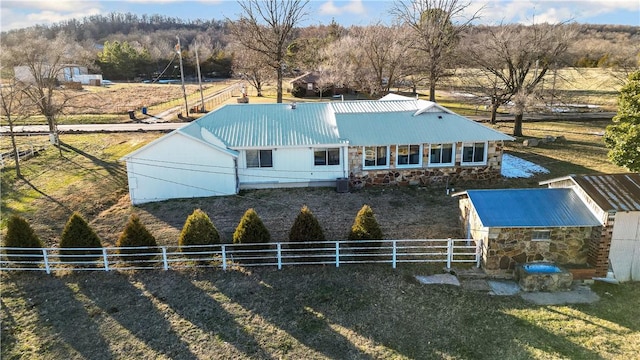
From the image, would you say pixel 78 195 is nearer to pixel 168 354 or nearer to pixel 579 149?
pixel 168 354

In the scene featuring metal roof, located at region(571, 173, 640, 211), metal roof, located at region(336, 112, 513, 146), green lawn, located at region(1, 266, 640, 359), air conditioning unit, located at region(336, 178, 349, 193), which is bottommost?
green lawn, located at region(1, 266, 640, 359)

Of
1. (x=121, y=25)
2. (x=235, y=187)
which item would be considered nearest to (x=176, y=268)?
(x=235, y=187)

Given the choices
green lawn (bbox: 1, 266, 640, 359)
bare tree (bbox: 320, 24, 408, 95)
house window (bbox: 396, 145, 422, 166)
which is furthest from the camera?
bare tree (bbox: 320, 24, 408, 95)

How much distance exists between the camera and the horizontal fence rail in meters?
14.4

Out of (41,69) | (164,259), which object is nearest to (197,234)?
(164,259)

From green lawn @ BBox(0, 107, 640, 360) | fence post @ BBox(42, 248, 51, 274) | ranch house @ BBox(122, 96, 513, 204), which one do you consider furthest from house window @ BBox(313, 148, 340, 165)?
fence post @ BBox(42, 248, 51, 274)

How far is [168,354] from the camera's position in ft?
34.7

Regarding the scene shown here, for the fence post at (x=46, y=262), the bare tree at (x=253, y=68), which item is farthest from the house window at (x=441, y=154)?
the bare tree at (x=253, y=68)

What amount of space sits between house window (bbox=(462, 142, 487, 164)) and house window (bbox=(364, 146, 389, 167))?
161 inches

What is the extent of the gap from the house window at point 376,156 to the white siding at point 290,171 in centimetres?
119

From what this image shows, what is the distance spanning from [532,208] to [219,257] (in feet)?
33.7

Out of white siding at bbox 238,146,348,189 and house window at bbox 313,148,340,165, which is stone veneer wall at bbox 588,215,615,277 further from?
house window at bbox 313,148,340,165

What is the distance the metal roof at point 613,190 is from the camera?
13.4 metres

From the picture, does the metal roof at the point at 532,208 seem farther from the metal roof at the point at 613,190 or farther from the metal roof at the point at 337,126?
the metal roof at the point at 337,126
